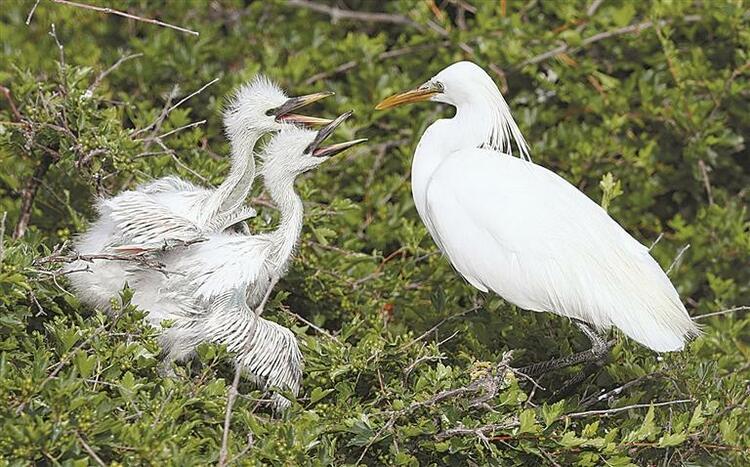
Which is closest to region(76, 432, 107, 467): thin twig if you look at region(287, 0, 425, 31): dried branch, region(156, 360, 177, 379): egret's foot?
region(156, 360, 177, 379): egret's foot

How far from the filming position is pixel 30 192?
305cm

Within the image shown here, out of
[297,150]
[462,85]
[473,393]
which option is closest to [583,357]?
[473,393]

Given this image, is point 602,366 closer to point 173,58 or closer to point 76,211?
point 76,211

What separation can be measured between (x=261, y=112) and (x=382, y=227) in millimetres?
881

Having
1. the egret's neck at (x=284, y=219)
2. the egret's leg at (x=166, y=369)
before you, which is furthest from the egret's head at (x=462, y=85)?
the egret's leg at (x=166, y=369)

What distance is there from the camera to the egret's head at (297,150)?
2.56 meters

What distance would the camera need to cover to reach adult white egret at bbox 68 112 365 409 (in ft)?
8.03

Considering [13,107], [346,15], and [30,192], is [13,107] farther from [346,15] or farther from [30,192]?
[346,15]

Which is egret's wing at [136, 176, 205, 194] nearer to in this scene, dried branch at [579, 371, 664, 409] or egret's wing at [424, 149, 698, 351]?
egret's wing at [424, 149, 698, 351]

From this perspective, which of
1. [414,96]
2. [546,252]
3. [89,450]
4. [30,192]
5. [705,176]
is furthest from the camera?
[705,176]

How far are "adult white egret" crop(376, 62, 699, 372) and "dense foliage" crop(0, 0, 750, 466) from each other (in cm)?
19

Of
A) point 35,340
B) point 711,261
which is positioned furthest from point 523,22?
point 35,340

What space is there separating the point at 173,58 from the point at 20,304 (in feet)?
4.92

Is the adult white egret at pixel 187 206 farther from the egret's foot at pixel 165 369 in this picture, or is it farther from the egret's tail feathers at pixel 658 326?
the egret's tail feathers at pixel 658 326
